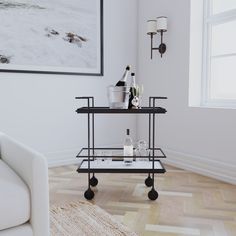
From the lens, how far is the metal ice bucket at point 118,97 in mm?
2271

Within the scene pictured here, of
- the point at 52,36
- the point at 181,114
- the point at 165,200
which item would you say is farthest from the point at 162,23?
the point at 165,200

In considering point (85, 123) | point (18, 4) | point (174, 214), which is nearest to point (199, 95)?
point (85, 123)

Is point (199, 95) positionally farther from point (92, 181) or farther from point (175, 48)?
point (92, 181)

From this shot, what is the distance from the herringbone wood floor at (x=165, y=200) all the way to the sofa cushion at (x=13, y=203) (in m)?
0.81

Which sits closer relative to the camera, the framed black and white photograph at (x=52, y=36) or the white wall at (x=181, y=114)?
the white wall at (x=181, y=114)

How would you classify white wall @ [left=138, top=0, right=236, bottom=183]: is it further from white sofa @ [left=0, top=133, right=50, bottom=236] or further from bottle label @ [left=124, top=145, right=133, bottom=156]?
white sofa @ [left=0, top=133, right=50, bottom=236]

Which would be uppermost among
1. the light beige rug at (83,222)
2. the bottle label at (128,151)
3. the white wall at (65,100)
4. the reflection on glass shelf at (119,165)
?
the white wall at (65,100)

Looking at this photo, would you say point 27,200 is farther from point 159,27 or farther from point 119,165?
point 159,27

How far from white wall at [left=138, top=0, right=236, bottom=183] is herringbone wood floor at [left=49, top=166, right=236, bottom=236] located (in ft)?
0.64

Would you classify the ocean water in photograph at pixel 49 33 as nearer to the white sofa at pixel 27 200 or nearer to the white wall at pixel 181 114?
the white wall at pixel 181 114

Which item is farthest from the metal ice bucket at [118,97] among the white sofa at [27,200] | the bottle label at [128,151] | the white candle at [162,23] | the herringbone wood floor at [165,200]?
the white candle at [162,23]

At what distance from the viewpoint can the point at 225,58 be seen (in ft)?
9.97

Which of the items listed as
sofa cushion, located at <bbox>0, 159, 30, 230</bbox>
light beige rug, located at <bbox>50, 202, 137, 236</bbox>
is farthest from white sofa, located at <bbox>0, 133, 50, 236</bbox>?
light beige rug, located at <bbox>50, 202, 137, 236</bbox>

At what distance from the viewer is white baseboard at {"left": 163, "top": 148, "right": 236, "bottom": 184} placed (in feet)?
9.08
